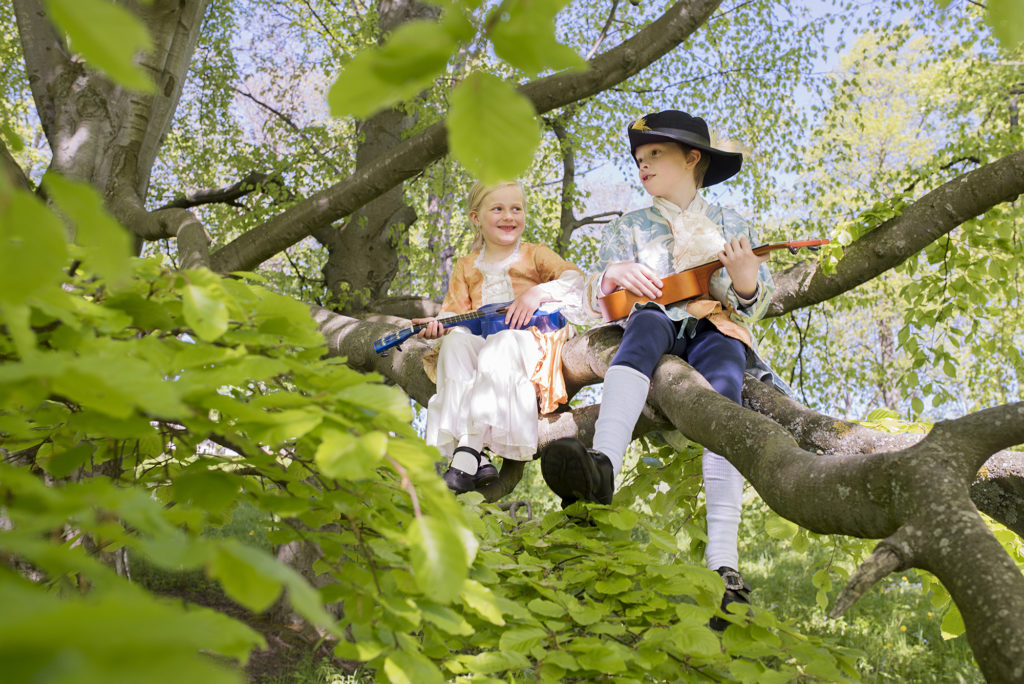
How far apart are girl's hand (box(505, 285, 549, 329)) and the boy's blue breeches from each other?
558mm

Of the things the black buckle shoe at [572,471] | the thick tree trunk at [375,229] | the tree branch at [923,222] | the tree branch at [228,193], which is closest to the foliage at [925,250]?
the tree branch at [923,222]

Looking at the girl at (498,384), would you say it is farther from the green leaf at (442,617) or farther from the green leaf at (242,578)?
the green leaf at (242,578)

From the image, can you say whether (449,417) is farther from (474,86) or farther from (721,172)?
(474,86)

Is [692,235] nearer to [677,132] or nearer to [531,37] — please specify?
[677,132]

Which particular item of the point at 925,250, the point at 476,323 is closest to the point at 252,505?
the point at 476,323

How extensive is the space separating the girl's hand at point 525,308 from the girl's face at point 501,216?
0.44 metres

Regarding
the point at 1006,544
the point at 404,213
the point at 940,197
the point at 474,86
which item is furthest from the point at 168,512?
the point at 404,213

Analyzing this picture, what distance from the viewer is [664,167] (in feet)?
10.8

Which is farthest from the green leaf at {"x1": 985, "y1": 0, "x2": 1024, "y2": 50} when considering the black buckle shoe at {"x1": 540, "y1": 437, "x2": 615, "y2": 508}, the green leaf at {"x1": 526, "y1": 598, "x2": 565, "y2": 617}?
the black buckle shoe at {"x1": 540, "y1": 437, "x2": 615, "y2": 508}

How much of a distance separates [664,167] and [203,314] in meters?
2.73

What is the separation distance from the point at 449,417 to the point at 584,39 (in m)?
7.21

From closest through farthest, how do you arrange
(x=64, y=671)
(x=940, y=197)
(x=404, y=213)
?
(x=64, y=671)
(x=940, y=197)
(x=404, y=213)

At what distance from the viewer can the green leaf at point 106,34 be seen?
394 mm

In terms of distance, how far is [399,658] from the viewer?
1027 millimetres
